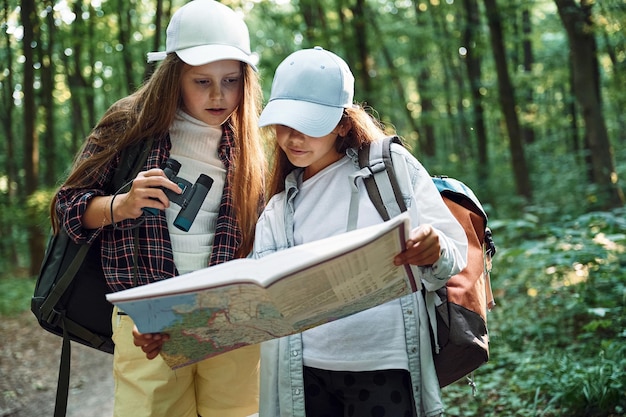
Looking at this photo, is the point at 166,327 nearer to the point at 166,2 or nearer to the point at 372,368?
the point at 372,368

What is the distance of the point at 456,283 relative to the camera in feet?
6.93

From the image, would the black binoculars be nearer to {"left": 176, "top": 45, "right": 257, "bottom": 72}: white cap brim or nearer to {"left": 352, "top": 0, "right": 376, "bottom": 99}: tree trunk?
{"left": 176, "top": 45, "right": 257, "bottom": 72}: white cap brim

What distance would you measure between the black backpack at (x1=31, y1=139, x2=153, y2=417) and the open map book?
73 centimetres

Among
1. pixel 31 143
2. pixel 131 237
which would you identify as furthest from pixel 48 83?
pixel 131 237

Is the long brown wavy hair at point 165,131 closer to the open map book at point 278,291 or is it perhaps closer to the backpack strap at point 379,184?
the backpack strap at point 379,184

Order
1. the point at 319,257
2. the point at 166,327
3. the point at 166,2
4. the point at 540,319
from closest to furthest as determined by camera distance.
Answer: the point at 319,257
the point at 166,327
the point at 540,319
the point at 166,2

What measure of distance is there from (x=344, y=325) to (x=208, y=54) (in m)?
1.11

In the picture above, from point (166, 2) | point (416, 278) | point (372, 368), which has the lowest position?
point (372, 368)

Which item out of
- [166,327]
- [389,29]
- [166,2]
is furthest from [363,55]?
[166,327]

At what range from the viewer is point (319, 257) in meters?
1.53

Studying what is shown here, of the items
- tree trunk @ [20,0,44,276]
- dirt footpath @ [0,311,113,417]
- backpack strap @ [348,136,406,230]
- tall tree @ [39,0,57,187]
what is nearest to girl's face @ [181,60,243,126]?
backpack strap @ [348,136,406,230]

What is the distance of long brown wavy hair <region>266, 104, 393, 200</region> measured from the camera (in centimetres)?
232

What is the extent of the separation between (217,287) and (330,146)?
2.99ft

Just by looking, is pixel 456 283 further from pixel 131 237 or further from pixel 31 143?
pixel 31 143
